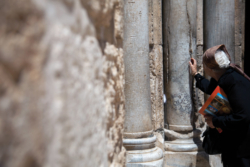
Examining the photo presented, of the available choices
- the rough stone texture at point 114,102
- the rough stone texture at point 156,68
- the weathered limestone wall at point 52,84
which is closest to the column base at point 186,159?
A: the rough stone texture at point 156,68

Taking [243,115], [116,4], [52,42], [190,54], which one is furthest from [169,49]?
[52,42]

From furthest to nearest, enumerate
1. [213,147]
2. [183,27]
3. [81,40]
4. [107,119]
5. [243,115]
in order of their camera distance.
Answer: [183,27] < [213,147] < [243,115] < [107,119] < [81,40]

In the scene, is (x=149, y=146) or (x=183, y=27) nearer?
(x=149, y=146)

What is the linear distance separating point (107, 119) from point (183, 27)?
2.96 meters

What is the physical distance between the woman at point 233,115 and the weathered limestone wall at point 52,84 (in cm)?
168

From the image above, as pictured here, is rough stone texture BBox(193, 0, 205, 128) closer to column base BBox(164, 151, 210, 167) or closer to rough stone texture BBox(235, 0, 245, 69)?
column base BBox(164, 151, 210, 167)

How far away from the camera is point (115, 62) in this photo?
0.60m

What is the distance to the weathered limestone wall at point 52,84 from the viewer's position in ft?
0.87

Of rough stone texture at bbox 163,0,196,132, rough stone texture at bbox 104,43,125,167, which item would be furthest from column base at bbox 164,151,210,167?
rough stone texture at bbox 104,43,125,167

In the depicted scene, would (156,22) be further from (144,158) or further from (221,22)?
(144,158)

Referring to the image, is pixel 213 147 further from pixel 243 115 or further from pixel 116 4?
pixel 116 4

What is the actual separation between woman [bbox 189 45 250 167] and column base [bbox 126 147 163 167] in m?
0.71

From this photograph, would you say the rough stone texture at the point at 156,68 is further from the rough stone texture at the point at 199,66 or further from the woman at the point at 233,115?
the woman at the point at 233,115

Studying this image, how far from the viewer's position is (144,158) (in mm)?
2551
